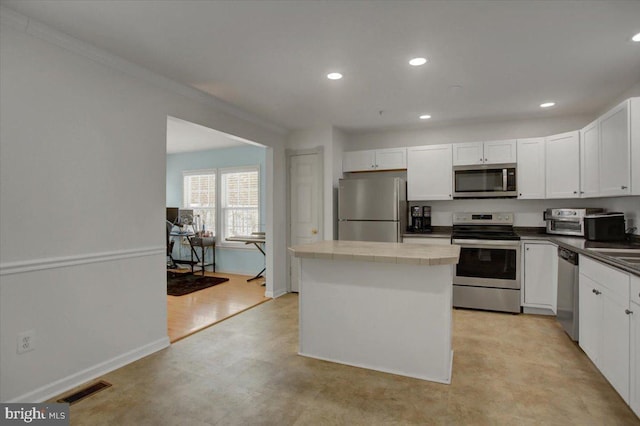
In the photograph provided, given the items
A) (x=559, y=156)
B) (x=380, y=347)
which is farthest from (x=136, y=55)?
(x=559, y=156)

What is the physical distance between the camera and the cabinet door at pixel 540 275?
12.8 ft

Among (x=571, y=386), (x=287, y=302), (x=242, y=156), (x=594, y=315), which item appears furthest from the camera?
(x=242, y=156)

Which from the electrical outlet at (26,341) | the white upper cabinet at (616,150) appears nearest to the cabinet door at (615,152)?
the white upper cabinet at (616,150)

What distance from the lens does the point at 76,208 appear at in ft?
8.01

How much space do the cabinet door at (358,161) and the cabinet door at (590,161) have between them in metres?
2.40

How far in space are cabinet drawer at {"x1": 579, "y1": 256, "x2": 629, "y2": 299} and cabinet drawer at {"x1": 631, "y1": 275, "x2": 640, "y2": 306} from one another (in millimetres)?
65

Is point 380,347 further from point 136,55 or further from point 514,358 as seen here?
point 136,55

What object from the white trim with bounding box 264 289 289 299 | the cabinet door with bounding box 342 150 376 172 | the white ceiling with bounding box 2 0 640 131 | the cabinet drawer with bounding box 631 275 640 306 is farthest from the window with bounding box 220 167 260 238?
the cabinet drawer with bounding box 631 275 640 306

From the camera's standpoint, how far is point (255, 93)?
349 cm

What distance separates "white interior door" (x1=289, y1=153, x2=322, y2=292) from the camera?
4.90 m

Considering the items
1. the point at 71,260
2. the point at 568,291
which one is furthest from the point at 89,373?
the point at 568,291

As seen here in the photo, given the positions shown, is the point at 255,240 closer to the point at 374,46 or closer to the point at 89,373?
the point at 89,373

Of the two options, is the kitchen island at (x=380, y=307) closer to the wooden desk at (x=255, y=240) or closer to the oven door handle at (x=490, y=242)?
the oven door handle at (x=490, y=242)

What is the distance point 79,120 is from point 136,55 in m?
0.65
